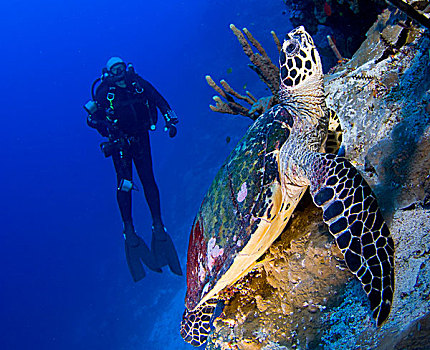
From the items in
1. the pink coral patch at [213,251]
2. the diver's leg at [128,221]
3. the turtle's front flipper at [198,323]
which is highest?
the diver's leg at [128,221]

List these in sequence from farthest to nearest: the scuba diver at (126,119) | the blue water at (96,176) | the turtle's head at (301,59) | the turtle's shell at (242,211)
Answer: the blue water at (96,176) < the scuba diver at (126,119) < the turtle's head at (301,59) < the turtle's shell at (242,211)

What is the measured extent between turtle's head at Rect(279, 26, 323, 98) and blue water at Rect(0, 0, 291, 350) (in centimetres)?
1027

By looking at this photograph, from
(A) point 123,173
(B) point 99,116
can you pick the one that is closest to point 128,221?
(A) point 123,173

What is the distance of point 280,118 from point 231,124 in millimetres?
17000

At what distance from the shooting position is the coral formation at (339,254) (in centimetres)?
126

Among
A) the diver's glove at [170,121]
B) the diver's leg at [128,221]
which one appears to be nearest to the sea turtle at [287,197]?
the diver's glove at [170,121]

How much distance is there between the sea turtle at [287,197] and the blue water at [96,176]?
31.2 ft

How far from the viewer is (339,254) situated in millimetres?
1567

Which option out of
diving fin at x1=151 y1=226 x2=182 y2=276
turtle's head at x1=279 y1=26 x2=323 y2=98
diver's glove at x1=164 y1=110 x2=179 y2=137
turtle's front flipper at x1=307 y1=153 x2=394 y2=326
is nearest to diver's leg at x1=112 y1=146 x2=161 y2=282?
diving fin at x1=151 y1=226 x2=182 y2=276

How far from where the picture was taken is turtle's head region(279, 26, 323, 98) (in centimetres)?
201

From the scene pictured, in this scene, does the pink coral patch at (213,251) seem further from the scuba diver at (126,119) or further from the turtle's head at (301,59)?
the scuba diver at (126,119)

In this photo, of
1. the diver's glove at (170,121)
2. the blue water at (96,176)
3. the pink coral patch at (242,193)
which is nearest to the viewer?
the pink coral patch at (242,193)

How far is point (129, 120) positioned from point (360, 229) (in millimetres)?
5069

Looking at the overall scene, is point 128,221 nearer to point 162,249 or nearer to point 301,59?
point 162,249
